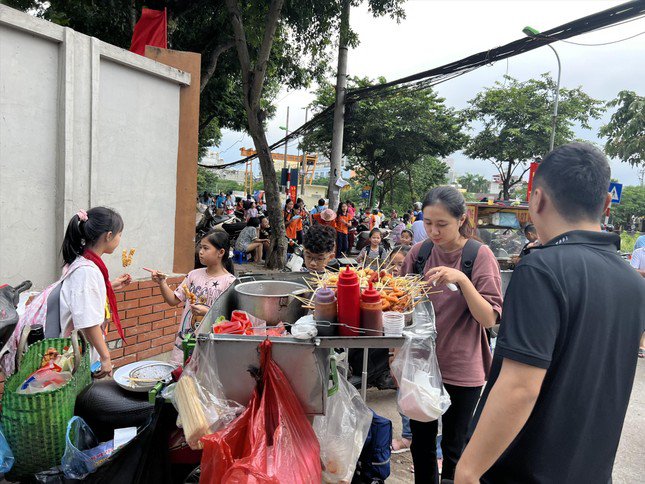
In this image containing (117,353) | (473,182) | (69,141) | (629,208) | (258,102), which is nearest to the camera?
(69,141)

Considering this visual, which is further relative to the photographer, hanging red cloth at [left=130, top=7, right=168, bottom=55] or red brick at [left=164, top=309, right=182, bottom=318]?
hanging red cloth at [left=130, top=7, right=168, bottom=55]

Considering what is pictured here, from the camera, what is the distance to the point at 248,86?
6.98 metres

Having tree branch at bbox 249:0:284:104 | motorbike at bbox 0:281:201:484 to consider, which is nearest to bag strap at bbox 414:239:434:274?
motorbike at bbox 0:281:201:484

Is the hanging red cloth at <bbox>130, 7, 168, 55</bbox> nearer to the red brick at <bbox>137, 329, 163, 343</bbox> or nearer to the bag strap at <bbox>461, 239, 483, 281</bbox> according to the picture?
the red brick at <bbox>137, 329, 163, 343</bbox>

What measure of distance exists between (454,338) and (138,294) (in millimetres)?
2962

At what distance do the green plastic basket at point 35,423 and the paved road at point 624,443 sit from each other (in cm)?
197

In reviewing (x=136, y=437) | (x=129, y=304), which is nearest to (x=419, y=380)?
(x=136, y=437)

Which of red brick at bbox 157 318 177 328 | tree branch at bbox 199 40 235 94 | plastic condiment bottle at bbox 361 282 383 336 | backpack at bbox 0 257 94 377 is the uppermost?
tree branch at bbox 199 40 235 94

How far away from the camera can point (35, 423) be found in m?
1.88

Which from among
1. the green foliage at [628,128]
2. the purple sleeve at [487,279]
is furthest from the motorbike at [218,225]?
the green foliage at [628,128]

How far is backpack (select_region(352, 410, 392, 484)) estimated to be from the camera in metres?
2.29

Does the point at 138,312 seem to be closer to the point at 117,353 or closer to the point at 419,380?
the point at 117,353

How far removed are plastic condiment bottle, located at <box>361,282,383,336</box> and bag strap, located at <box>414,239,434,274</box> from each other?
2.78 feet

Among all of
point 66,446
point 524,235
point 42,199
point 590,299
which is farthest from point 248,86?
point 590,299
